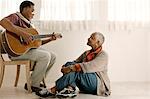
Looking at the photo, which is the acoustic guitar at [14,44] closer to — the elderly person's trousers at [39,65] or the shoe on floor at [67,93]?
the elderly person's trousers at [39,65]

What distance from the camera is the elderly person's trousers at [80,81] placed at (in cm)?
380

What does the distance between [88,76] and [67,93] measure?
0.37 m

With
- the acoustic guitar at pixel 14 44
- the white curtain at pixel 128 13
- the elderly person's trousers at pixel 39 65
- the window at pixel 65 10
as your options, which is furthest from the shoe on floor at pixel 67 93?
the white curtain at pixel 128 13

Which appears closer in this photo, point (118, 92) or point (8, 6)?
point (118, 92)

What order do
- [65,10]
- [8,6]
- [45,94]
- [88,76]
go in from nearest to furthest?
[45,94]
[88,76]
[8,6]
[65,10]

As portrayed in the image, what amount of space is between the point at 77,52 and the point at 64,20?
1.78ft

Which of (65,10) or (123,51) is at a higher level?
(65,10)

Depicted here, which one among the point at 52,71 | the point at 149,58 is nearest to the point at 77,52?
the point at 52,71

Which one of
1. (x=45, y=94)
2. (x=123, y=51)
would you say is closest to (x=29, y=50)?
(x=45, y=94)

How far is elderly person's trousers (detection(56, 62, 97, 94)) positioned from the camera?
380cm

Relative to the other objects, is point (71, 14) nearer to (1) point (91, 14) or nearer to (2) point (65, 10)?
(2) point (65, 10)

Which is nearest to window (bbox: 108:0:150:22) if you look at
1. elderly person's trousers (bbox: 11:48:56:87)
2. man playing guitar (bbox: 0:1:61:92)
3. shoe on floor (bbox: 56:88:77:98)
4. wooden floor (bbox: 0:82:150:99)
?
wooden floor (bbox: 0:82:150:99)

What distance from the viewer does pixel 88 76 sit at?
390 cm

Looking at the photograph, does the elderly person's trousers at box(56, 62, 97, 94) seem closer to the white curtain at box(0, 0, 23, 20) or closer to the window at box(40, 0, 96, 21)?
the window at box(40, 0, 96, 21)
